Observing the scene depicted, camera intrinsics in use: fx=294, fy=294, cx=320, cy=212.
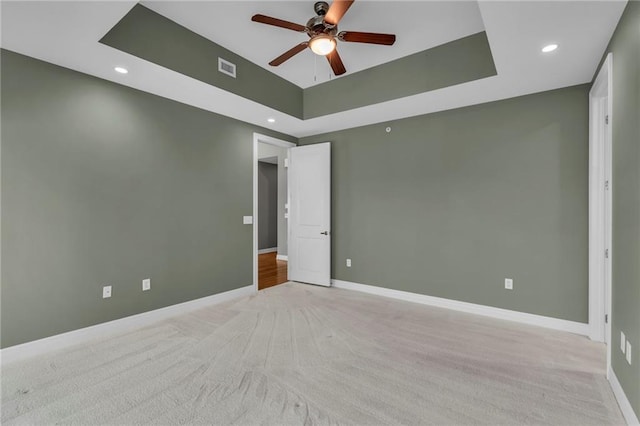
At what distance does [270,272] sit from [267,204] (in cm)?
316

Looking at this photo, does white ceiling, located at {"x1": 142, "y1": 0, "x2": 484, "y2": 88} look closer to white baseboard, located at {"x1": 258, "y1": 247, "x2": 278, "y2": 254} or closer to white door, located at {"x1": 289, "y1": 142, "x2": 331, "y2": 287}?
white door, located at {"x1": 289, "y1": 142, "x2": 331, "y2": 287}

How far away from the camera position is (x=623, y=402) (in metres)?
1.80

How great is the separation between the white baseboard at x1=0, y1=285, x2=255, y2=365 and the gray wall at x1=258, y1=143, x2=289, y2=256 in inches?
143

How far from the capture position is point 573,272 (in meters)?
3.04

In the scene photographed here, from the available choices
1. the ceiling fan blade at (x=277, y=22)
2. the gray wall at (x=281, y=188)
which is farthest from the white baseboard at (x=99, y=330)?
the gray wall at (x=281, y=188)

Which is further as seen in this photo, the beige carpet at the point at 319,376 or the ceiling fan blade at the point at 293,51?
the ceiling fan blade at the point at 293,51

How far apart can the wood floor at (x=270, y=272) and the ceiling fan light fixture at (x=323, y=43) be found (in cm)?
353

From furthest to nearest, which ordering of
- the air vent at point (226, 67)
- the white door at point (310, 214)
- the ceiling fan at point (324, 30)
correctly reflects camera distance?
the white door at point (310, 214) → the air vent at point (226, 67) → the ceiling fan at point (324, 30)

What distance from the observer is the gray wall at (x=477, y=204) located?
3057mm

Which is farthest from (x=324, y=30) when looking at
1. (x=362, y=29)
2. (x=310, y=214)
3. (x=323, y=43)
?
(x=310, y=214)

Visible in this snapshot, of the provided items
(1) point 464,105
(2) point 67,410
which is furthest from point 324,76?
(2) point 67,410

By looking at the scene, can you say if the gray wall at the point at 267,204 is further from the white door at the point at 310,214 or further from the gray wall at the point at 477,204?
the gray wall at the point at 477,204

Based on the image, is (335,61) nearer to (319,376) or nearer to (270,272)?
(319,376)

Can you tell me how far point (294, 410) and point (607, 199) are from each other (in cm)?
328
